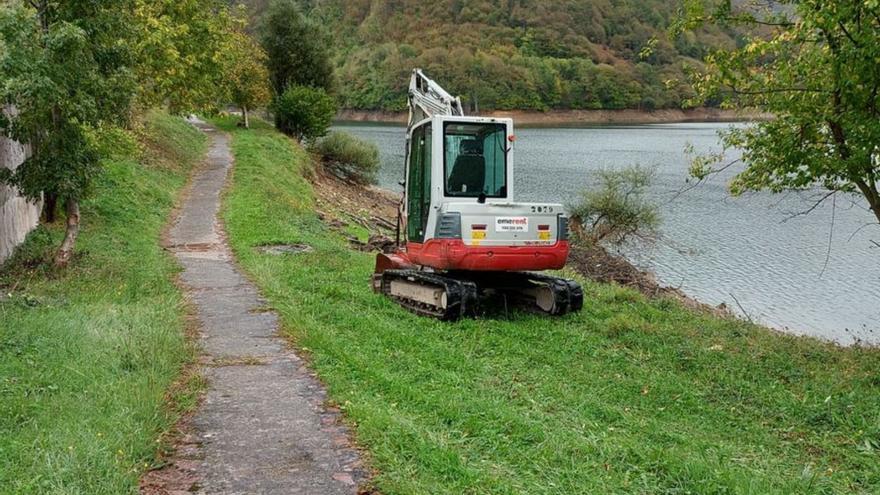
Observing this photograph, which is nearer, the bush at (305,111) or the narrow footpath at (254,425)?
the narrow footpath at (254,425)

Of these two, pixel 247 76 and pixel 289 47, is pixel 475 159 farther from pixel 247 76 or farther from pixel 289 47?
pixel 289 47

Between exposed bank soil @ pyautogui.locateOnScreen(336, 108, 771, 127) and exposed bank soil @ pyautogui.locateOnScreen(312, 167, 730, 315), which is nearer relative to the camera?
exposed bank soil @ pyautogui.locateOnScreen(312, 167, 730, 315)

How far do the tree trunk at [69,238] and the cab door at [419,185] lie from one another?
5.48 meters

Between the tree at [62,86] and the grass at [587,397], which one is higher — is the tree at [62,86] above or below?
above

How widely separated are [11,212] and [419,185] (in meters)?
7.13

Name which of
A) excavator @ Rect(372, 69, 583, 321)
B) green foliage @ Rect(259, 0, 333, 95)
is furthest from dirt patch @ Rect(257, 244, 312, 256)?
green foliage @ Rect(259, 0, 333, 95)

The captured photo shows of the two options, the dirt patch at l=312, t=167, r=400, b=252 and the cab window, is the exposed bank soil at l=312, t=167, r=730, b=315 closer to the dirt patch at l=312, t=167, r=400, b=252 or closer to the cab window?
the dirt patch at l=312, t=167, r=400, b=252

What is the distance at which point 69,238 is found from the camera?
12438mm

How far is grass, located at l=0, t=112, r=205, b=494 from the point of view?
197 inches

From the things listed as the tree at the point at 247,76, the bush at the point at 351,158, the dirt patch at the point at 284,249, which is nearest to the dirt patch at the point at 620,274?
the dirt patch at the point at 284,249

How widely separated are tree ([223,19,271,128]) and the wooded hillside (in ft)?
90.8

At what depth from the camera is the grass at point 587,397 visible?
5559 mm

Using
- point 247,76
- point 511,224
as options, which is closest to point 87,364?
point 511,224

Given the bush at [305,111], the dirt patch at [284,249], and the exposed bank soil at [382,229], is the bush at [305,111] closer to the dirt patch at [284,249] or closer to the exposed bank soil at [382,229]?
the exposed bank soil at [382,229]
